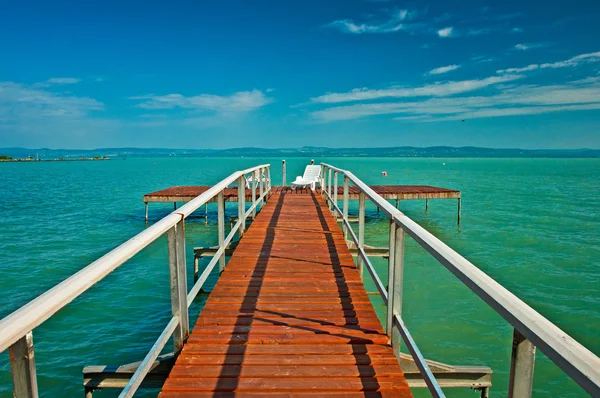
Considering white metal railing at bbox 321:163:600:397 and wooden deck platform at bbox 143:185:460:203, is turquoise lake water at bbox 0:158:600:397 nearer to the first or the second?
wooden deck platform at bbox 143:185:460:203

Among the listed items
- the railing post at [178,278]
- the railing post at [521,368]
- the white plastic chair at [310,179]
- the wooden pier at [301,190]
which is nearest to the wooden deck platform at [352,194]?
the wooden pier at [301,190]

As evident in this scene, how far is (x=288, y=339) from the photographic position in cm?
300

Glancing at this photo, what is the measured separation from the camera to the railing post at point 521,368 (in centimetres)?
117

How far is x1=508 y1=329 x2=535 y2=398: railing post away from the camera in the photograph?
117 centimetres

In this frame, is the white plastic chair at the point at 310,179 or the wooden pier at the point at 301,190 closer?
the white plastic chair at the point at 310,179

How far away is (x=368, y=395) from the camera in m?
2.34

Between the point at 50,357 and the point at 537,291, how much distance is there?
29.1ft

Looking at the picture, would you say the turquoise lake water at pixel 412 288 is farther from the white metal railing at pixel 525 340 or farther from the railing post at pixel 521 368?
the railing post at pixel 521 368

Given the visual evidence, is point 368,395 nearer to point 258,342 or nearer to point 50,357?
point 258,342

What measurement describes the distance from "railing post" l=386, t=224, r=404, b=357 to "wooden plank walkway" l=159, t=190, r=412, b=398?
0.15 meters

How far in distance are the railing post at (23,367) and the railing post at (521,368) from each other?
141 centimetres

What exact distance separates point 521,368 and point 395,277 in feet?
4.90

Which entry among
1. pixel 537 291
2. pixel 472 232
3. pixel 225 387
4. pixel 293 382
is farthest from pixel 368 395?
pixel 472 232

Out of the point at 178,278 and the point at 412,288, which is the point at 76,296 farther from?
the point at 412,288
